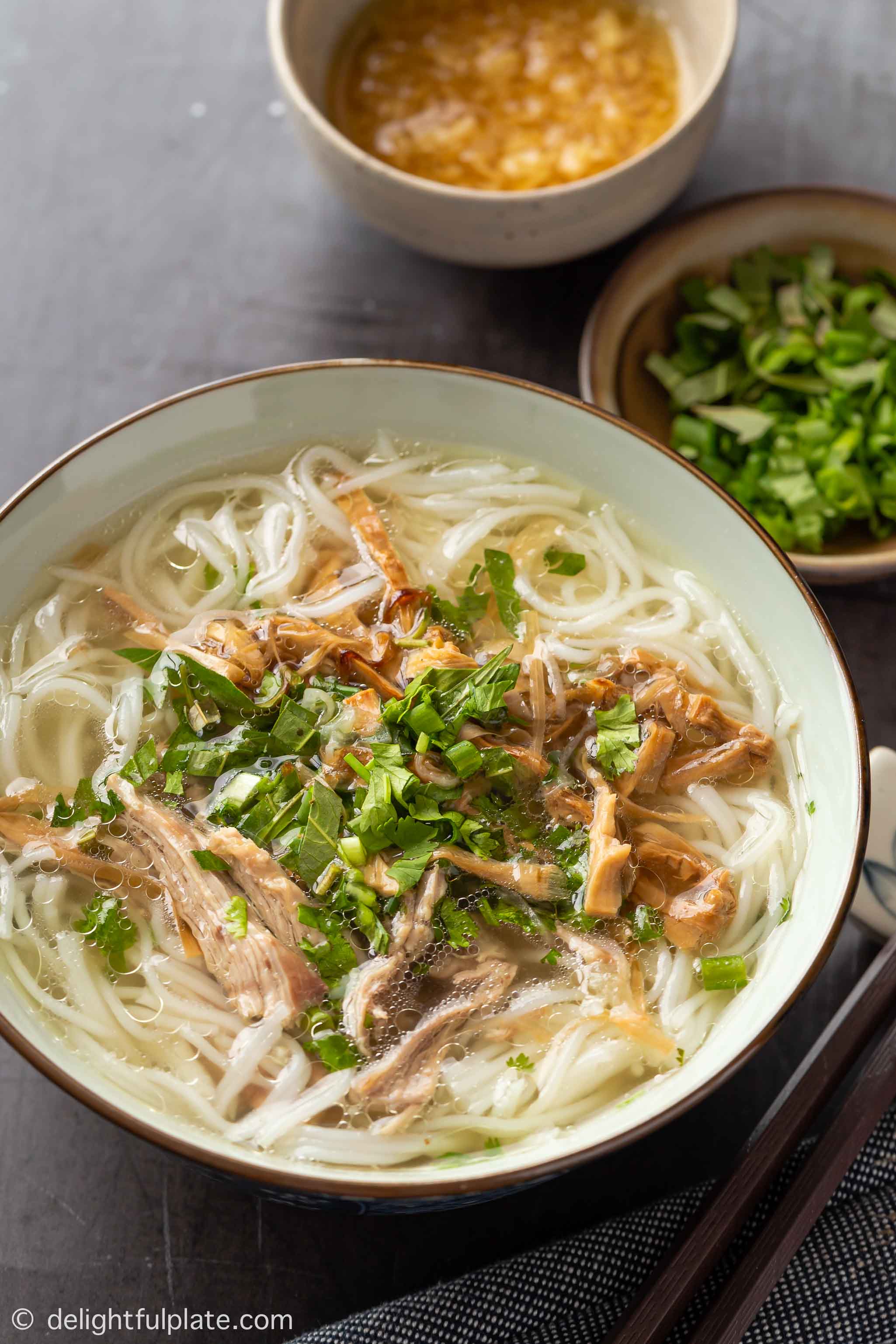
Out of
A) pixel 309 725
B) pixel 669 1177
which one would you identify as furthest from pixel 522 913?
pixel 669 1177

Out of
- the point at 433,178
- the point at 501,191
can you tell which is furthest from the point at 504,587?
the point at 433,178

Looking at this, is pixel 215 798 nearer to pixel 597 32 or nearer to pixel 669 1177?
pixel 669 1177

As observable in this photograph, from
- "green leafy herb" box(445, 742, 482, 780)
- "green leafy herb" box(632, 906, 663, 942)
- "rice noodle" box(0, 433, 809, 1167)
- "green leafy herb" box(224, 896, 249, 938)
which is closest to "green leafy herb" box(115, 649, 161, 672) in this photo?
"rice noodle" box(0, 433, 809, 1167)

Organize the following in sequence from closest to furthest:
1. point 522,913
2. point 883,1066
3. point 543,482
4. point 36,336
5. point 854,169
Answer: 1. point 522,913
2. point 883,1066
3. point 543,482
4. point 36,336
5. point 854,169

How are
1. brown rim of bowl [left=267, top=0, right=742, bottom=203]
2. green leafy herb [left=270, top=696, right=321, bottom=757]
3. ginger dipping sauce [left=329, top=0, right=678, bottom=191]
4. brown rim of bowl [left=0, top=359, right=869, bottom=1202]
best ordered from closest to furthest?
1. brown rim of bowl [left=0, top=359, right=869, bottom=1202]
2. green leafy herb [left=270, top=696, right=321, bottom=757]
3. brown rim of bowl [left=267, top=0, right=742, bottom=203]
4. ginger dipping sauce [left=329, top=0, right=678, bottom=191]

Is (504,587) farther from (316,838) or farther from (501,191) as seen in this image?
(501,191)

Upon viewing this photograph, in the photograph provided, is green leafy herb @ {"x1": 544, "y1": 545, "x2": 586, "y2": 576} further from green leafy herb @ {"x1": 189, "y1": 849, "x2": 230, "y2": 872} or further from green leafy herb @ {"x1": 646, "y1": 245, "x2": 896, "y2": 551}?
green leafy herb @ {"x1": 189, "y1": 849, "x2": 230, "y2": 872}

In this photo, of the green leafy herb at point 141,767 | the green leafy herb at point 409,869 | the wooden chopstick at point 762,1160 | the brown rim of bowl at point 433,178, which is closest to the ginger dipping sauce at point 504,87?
the brown rim of bowl at point 433,178
